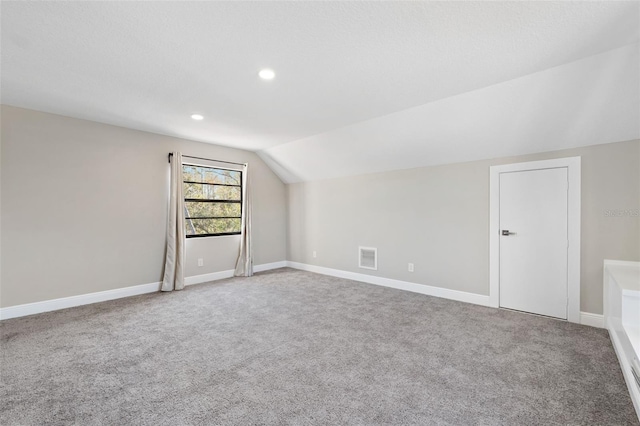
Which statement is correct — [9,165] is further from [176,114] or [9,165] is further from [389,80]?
[389,80]

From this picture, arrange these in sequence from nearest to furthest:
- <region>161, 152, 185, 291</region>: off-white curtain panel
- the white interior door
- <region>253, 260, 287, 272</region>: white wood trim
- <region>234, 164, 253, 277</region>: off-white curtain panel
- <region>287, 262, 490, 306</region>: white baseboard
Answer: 1. the white interior door
2. <region>287, 262, 490, 306</region>: white baseboard
3. <region>161, 152, 185, 291</region>: off-white curtain panel
4. <region>234, 164, 253, 277</region>: off-white curtain panel
5. <region>253, 260, 287, 272</region>: white wood trim

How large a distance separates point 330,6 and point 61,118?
395 centimetres

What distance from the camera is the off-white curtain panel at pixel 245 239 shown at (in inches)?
214

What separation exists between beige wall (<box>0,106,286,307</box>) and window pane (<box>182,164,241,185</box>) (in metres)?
0.28

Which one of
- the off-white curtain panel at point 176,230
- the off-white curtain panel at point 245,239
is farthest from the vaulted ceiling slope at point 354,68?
the off-white curtain panel at point 245,239

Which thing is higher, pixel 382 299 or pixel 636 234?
pixel 636 234

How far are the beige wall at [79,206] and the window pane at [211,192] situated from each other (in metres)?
0.43

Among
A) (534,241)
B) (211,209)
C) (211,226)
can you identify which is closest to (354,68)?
(534,241)

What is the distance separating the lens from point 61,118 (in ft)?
12.0

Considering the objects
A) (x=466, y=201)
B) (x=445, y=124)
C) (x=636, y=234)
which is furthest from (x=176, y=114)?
(x=636, y=234)

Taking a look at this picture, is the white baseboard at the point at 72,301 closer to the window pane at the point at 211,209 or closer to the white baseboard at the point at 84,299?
the white baseboard at the point at 84,299

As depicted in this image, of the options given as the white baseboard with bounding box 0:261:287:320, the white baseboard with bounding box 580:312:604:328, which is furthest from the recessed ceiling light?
the white baseboard with bounding box 580:312:604:328

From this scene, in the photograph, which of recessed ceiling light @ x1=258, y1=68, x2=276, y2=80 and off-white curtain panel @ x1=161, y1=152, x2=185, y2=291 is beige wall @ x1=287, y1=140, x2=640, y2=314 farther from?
recessed ceiling light @ x1=258, y1=68, x2=276, y2=80

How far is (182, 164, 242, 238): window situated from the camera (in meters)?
4.92
